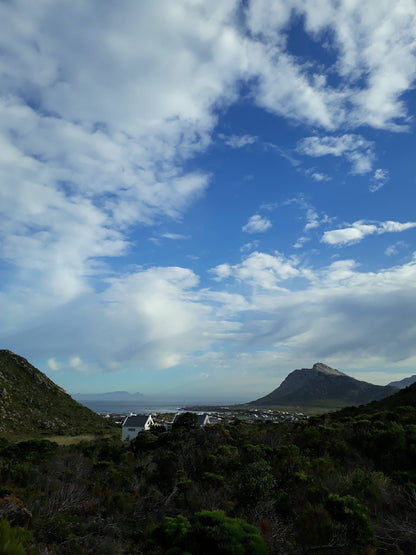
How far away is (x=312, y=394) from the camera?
169 m

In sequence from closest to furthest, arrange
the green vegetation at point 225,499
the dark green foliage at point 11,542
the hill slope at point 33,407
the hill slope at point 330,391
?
the dark green foliage at point 11,542
the green vegetation at point 225,499
the hill slope at point 33,407
the hill slope at point 330,391

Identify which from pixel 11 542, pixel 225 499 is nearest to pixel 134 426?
pixel 225 499

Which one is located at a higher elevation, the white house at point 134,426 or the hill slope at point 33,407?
the hill slope at point 33,407

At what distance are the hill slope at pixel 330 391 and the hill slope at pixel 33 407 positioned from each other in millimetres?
105193

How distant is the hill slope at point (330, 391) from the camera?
471 ft

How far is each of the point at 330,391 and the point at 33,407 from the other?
144 m

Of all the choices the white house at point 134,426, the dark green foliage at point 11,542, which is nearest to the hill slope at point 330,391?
the white house at point 134,426

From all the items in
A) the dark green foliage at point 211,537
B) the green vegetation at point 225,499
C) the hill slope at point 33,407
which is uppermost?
the hill slope at point 33,407

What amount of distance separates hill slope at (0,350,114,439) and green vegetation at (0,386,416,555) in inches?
984

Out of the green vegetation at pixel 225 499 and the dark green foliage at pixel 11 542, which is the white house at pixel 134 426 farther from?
the dark green foliage at pixel 11 542

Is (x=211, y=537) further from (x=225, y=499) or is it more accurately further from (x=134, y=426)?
(x=134, y=426)

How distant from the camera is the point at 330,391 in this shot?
16562 centimetres

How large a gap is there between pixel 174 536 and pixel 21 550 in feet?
11.2

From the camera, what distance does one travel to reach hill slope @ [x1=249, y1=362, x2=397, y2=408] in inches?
Result: 5652
